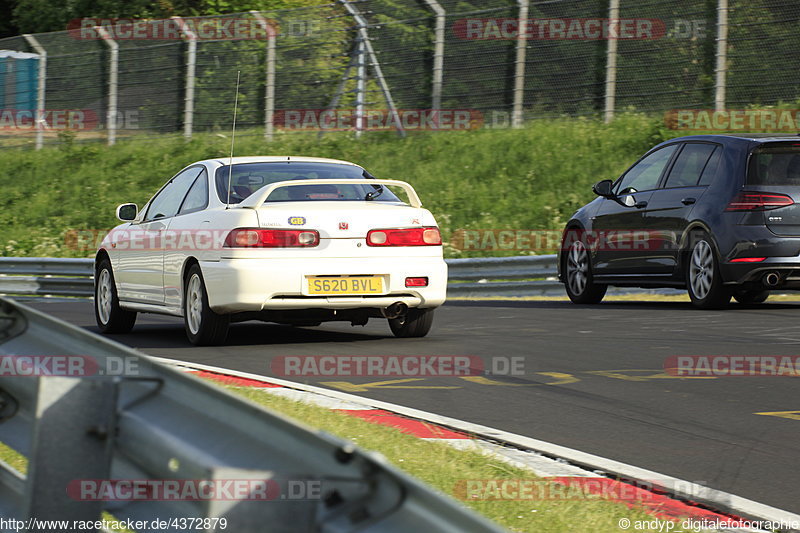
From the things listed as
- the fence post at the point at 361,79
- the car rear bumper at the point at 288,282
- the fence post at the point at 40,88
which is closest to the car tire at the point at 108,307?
the car rear bumper at the point at 288,282

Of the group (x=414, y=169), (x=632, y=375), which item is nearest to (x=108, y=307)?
(x=632, y=375)

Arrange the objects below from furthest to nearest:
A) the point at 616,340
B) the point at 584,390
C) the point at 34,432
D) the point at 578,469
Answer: the point at 616,340 → the point at 584,390 → the point at 578,469 → the point at 34,432

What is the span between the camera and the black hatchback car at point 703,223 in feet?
38.3

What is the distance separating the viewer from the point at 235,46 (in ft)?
90.5

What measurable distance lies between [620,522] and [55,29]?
37234 millimetres

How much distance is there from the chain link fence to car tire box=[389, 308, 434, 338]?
38.0ft

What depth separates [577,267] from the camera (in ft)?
47.6

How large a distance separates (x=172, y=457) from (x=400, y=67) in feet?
74.1

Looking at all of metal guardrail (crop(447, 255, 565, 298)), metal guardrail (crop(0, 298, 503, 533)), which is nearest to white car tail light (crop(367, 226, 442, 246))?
metal guardrail (crop(0, 298, 503, 533))

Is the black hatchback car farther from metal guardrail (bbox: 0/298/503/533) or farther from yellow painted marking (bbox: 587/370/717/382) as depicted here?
metal guardrail (bbox: 0/298/503/533)

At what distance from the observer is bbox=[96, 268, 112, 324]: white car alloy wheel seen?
39.1 ft

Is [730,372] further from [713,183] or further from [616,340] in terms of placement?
[713,183]

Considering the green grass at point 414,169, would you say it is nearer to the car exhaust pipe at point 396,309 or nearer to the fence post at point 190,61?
the fence post at point 190,61

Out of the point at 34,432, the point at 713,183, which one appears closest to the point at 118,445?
the point at 34,432
